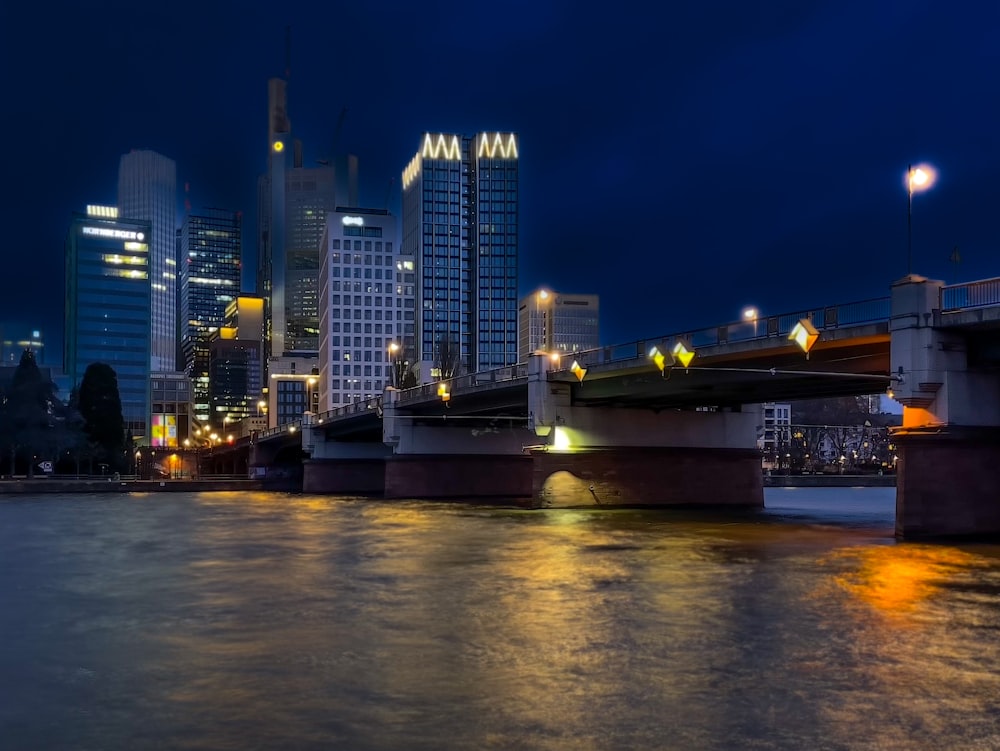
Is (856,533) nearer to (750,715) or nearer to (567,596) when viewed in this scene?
(567,596)

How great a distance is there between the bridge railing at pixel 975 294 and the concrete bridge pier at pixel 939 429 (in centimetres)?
49

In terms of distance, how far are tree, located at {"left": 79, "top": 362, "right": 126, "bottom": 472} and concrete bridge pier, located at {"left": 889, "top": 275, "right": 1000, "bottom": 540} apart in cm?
12768

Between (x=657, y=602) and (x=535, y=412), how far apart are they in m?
38.1

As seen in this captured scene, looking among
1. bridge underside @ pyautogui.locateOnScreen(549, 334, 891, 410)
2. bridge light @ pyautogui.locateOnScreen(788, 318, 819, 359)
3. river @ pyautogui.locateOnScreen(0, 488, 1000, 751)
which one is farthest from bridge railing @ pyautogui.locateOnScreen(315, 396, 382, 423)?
bridge light @ pyautogui.locateOnScreen(788, 318, 819, 359)

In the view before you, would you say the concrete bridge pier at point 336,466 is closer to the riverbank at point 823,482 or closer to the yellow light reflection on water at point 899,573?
the riverbank at point 823,482

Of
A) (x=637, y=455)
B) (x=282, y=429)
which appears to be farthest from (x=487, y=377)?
(x=282, y=429)

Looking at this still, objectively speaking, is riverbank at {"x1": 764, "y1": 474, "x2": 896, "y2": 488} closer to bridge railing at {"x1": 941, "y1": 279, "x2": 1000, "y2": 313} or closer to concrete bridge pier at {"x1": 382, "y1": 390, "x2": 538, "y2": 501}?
concrete bridge pier at {"x1": 382, "y1": 390, "x2": 538, "y2": 501}

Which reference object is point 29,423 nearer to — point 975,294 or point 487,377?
point 487,377

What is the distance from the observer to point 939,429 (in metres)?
34.8

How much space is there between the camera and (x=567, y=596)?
22422 millimetres

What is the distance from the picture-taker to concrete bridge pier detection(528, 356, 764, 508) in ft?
196

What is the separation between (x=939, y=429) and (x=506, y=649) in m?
24.5

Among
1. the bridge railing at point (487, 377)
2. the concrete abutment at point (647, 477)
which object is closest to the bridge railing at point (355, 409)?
the bridge railing at point (487, 377)

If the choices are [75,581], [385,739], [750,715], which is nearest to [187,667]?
[385,739]
